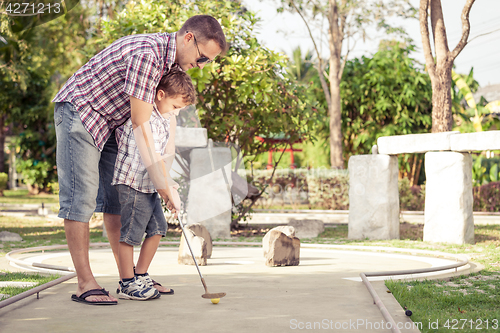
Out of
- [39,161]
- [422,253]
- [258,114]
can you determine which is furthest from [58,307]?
[39,161]

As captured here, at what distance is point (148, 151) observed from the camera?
3232 mm

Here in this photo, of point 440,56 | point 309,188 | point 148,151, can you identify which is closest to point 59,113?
point 148,151

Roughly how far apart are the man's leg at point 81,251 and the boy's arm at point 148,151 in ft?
1.67

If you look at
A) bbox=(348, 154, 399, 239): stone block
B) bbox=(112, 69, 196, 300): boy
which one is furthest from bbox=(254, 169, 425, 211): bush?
bbox=(112, 69, 196, 300): boy

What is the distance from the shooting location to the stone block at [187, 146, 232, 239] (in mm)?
8039

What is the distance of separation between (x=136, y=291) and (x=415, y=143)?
572 cm

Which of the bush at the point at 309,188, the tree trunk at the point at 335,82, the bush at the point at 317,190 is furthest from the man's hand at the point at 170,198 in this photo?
the tree trunk at the point at 335,82

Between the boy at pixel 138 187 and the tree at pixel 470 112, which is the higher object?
the tree at pixel 470 112

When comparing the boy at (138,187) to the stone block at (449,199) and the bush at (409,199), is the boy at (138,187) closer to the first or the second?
the stone block at (449,199)

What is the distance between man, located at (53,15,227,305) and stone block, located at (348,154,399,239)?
5510mm

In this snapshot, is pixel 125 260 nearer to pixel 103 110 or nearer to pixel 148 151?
pixel 148 151

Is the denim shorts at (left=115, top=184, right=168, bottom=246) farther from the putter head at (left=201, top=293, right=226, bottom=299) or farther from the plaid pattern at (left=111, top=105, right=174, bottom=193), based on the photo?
the putter head at (left=201, top=293, right=226, bottom=299)

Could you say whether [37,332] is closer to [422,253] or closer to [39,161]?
[422,253]

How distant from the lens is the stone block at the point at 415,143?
779 centimetres
